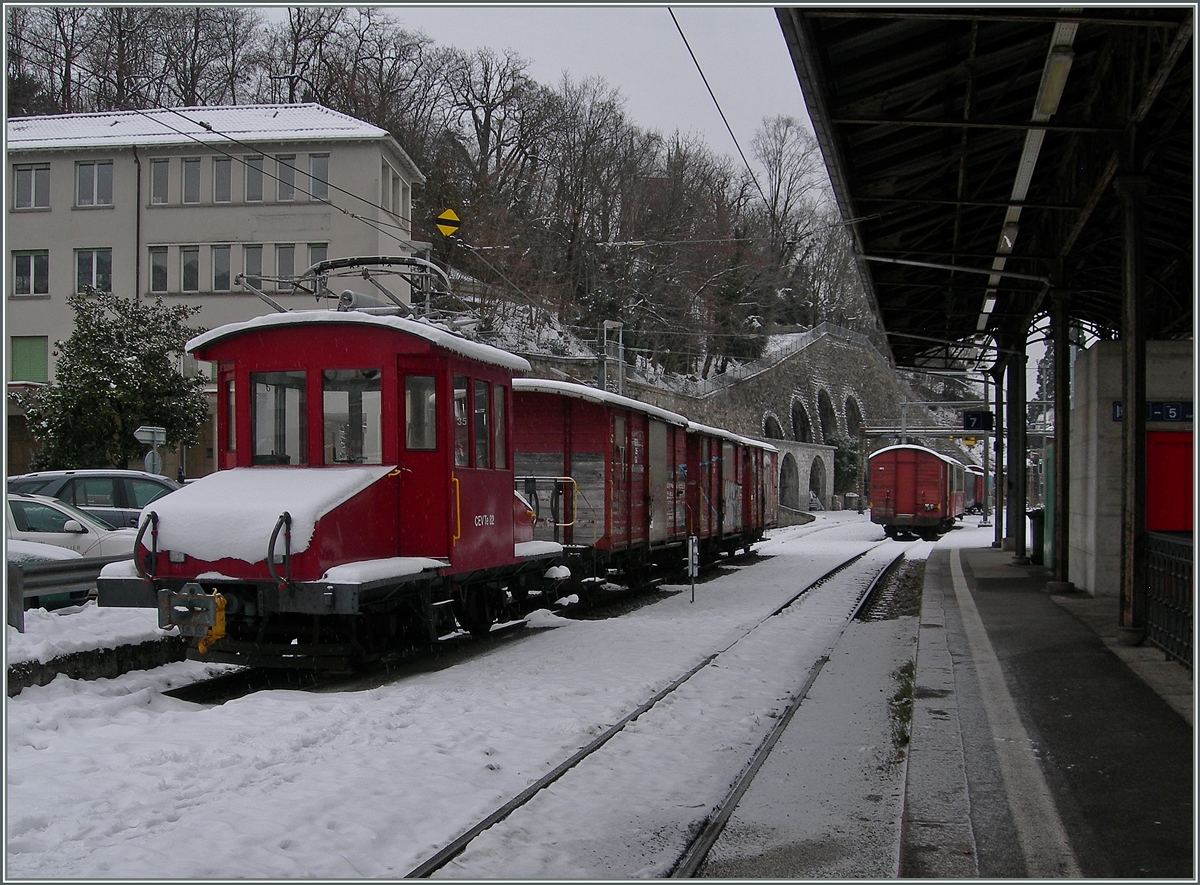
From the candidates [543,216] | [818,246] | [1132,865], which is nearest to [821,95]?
[1132,865]

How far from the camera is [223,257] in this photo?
123ft

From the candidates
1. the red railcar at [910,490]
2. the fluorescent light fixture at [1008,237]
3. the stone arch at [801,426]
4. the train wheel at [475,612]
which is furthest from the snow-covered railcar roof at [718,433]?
the stone arch at [801,426]

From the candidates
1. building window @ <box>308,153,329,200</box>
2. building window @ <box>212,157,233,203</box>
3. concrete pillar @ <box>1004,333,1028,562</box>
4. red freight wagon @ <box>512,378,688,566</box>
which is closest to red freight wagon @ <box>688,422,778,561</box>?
red freight wagon @ <box>512,378,688,566</box>

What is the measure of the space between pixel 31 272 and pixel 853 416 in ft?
174

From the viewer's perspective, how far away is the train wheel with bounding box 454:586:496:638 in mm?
11562

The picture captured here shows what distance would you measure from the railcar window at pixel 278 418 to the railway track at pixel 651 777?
3877 mm

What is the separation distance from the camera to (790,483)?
58125mm

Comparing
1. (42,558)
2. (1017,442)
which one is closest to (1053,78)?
(42,558)

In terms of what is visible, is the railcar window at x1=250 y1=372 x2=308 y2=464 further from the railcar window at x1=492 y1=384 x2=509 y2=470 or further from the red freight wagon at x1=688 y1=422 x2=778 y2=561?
the red freight wagon at x1=688 y1=422 x2=778 y2=561

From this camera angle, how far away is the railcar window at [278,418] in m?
9.79

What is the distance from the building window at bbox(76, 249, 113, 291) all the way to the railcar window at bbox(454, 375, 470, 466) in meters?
31.5

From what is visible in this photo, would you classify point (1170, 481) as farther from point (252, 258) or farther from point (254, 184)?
point (254, 184)

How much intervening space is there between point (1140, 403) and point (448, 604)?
6909 millimetres

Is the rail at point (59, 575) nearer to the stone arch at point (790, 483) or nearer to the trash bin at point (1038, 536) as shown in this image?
the trash bin at point (1038, 536)
